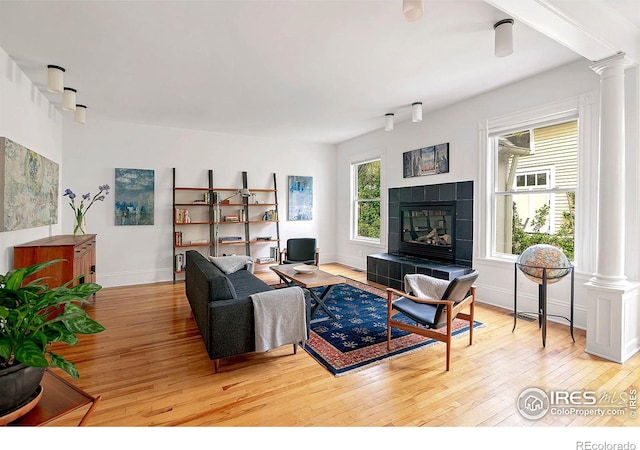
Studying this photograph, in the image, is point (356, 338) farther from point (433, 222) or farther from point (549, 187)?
point (549, 187)

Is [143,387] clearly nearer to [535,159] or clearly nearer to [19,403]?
[19,403]

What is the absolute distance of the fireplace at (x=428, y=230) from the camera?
4.75 meters

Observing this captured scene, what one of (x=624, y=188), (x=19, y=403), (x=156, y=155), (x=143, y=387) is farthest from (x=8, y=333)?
(x=156, y=155)

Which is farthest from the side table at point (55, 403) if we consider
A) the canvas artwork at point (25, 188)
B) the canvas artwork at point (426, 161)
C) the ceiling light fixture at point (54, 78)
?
the canvas artwork at point (426, 161)

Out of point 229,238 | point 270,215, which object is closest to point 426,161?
point 270,215

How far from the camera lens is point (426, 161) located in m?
5.13

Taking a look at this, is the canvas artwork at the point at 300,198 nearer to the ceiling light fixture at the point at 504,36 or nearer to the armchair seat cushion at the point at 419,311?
the armchair seat cushion at the point at 419,311

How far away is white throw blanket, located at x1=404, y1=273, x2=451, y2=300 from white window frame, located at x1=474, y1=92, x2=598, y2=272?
1515 mm

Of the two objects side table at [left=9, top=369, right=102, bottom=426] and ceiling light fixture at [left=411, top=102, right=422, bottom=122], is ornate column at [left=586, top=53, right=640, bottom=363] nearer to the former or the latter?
ceiling light fixture at [left=411, top=102, right=422, bottom=122]

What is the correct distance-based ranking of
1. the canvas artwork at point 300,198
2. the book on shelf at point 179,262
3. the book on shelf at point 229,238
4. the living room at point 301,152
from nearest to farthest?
the living room at point 301,152, the book on shelf at point 179,262, the book on shelf at point 229,238, the canvas artwork at point 300,198

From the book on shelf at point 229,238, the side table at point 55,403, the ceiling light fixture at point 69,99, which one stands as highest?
the ceiling light fixture at point 69,99

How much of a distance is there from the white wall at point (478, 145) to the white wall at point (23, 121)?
4839mm
